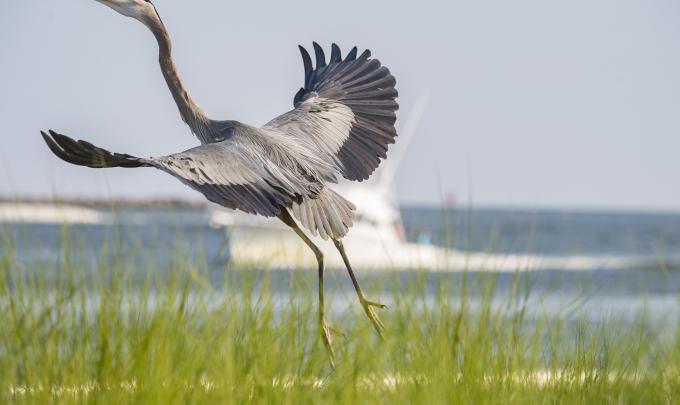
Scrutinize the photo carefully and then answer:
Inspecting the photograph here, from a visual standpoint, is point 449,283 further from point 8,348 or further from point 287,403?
point 8,348

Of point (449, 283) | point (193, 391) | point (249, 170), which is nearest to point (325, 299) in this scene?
point (449, 283)

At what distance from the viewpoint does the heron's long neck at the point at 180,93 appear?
15.8ft

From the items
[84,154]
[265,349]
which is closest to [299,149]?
[265,349]

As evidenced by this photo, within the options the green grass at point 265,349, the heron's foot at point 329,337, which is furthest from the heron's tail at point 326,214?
the heron's foot at point 329,337

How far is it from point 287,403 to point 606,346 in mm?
1523

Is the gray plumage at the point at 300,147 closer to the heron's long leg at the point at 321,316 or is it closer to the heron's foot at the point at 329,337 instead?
the heron's long leg at the point at 321,316

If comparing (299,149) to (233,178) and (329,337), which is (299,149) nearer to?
(233,178)

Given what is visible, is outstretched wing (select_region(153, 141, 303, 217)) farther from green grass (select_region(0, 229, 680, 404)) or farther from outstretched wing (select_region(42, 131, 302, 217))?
green grass (select_region(0, 229, 680, 404))

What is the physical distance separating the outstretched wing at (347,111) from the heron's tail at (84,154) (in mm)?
1347

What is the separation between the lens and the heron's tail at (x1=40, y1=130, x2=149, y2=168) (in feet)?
12.3

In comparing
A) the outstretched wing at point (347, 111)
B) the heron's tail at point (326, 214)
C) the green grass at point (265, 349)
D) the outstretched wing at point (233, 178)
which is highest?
the outstretched wing at point (347, 111)

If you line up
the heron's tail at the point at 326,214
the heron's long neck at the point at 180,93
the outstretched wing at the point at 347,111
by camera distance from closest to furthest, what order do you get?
the heron's tail at the point at 326,214 → the heron's long neck at the point at 180,93 → the outstretched wing at the point at 347,111

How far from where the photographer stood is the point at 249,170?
13.8 ft

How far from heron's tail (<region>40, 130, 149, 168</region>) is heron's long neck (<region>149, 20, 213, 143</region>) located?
101 cm
